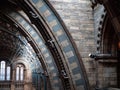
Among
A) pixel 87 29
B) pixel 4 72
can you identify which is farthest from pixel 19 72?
pixel 87 29

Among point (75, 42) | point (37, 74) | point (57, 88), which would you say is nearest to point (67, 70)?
point (75, 42)

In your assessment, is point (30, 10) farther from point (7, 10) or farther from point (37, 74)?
point (37, 74)

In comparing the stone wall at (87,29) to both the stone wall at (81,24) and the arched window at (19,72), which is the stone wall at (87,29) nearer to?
the stone wall at (81,24)

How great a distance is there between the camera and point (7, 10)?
15.8m

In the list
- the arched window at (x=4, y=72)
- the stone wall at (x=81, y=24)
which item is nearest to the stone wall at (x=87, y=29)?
the stone wall at (x=81, y=24)

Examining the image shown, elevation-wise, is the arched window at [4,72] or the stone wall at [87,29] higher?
the arched window at [4,72]

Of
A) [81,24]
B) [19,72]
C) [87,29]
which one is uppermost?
[19,72]

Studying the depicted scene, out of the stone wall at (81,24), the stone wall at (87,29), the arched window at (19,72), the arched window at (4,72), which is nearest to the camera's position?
the stone wall at (87,29)

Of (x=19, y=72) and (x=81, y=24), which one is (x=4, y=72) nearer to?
(x=19, y=72)

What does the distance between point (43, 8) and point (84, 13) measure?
144cm

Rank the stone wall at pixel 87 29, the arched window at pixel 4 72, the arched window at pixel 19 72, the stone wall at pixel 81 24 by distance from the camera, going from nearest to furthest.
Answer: the stone wall at pixel 87 29
the stone wall at pixel 81 24
the arched window at pixel 4 72
the arched window at pixel 19 72

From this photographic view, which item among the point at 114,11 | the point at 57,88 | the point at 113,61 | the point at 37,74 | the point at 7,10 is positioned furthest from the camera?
the point at 37,74

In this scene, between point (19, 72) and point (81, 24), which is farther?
point (19, 72)

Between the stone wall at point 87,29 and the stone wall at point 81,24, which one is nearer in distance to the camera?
the stone wall at point 87,29
